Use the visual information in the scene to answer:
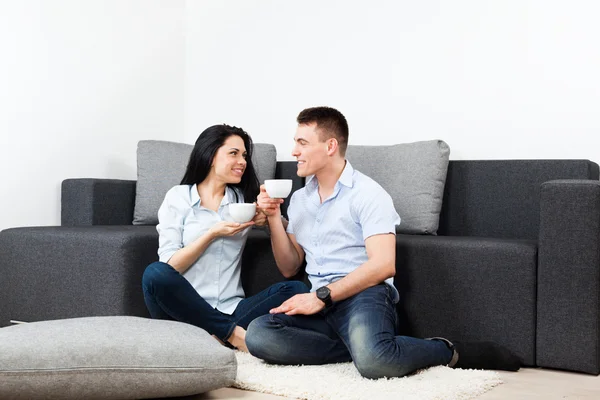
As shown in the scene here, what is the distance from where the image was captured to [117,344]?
7.60 feet

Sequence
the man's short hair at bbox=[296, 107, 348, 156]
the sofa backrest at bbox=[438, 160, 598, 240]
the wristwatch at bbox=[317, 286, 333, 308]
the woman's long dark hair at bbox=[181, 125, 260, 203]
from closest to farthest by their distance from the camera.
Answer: the wristwatch at bbox=[317, 286, 333, 308] < the man's short hair at bbox=[296, 107, 348, 156] < the woman's long dark hair at bbox=[181, 125, 260, 203] < the sofa backrest at bbox=[438, 160, 598, 240]

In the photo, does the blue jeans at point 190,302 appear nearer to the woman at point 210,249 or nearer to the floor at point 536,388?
the woman at point 210,249

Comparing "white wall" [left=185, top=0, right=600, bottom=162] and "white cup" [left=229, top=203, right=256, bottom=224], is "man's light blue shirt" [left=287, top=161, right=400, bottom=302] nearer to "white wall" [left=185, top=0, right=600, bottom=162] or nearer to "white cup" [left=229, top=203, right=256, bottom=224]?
"white cup" [left=229, top=203, right=256, bottom=224]

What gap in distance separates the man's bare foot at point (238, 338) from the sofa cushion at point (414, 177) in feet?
3.04

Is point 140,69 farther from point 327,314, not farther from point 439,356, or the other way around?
point 439,356

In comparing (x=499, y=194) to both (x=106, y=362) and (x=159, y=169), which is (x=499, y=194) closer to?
(x=159, y=169)

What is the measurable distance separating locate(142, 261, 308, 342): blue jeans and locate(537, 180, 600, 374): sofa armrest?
0.91 m

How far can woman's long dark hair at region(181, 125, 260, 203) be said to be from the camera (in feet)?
10.8

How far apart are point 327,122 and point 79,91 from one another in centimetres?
194

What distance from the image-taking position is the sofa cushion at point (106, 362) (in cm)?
222

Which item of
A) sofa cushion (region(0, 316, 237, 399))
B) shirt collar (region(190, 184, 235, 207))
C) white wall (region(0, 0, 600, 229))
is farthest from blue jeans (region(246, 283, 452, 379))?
white wall (region(0, 0, 600, 229))

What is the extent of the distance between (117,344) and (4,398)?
1.07ft

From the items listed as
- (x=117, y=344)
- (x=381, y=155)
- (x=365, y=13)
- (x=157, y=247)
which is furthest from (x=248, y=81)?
(x=117, y=344)

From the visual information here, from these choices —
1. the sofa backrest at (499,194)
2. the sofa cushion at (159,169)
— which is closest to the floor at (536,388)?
the sofa backrest at (499,194)
